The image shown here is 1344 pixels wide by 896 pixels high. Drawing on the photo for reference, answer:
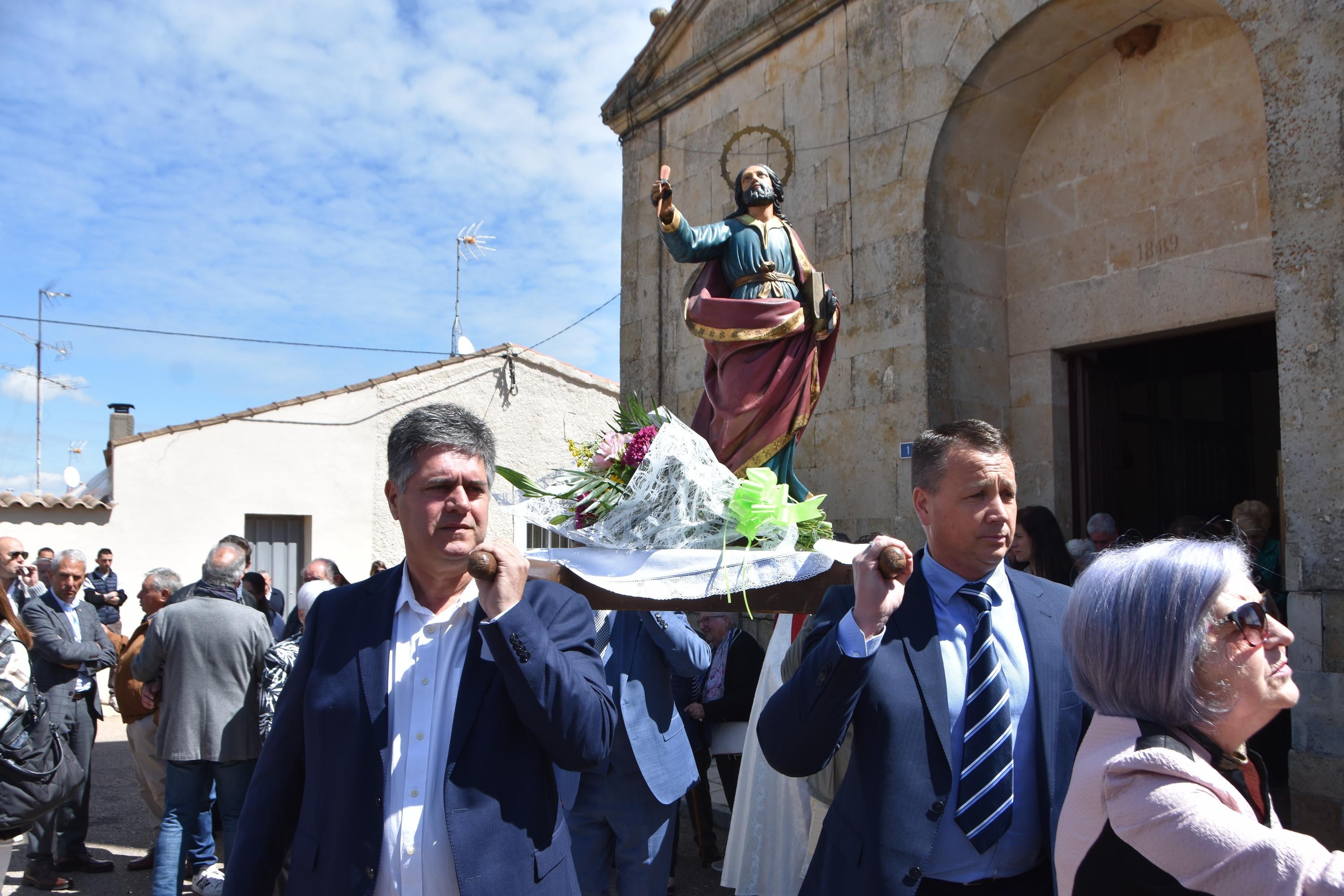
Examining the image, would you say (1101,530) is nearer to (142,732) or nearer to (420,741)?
(420,741)

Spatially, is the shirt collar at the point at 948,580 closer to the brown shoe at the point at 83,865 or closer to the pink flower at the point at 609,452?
the pink flower at the point at 609,452

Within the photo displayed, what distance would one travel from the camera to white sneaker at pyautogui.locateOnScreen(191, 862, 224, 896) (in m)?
5.12

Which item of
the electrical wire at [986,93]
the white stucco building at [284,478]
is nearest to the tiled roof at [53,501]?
the white stucco building at [284,478]

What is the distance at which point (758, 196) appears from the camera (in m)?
4.50

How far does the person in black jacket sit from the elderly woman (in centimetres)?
425

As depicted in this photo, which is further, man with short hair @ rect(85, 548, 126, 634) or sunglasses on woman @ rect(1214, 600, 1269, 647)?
man with short hair @ rect(85, 548, 126, 634)

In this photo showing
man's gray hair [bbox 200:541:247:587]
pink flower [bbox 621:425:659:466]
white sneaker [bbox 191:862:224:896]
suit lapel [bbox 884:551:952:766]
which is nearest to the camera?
suit lapel [bbox 884:551:952:766]

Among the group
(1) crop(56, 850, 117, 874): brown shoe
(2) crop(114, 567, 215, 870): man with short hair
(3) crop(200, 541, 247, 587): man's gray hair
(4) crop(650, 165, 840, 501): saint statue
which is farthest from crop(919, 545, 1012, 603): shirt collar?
(1) crop(56, 850, 117, 874): brown shoe

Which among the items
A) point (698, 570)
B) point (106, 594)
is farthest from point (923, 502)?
point (106, 594)

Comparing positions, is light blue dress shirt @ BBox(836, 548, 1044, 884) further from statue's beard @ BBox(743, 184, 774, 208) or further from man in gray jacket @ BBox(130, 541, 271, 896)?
man in gray jacket @ BBox(130, 541, 271, 896)

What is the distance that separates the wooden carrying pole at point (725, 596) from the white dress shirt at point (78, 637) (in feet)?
13.8

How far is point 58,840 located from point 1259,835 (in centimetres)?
651

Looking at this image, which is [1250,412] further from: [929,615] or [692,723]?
[929,615]

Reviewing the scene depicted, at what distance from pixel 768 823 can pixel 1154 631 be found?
10.6ft
